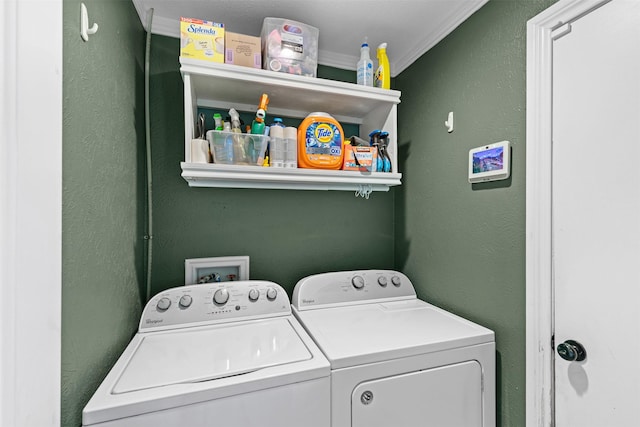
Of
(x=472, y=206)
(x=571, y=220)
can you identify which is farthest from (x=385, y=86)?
(x=571, y=220)

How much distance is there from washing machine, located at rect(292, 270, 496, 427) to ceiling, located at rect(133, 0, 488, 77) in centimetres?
148

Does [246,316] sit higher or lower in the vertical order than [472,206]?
lower

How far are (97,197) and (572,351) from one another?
1.62m

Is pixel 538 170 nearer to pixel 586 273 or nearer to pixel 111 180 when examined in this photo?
pixel 586 273

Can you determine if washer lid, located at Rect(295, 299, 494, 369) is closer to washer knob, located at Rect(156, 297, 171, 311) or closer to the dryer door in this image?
the dryer door

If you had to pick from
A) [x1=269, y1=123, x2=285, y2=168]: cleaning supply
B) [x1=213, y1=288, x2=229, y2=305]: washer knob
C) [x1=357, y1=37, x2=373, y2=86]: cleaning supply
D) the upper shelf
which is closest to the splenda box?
the upper shelf

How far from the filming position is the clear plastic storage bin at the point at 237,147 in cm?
124

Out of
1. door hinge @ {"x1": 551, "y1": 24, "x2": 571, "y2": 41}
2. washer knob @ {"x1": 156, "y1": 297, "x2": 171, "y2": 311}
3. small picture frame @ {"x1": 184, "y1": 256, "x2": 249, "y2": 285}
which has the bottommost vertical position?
washer knob @ {"x1": 156, "y1": 297, "x2": 171, "y2": 311}

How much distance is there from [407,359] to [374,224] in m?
0.99

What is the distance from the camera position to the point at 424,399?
1.05 m

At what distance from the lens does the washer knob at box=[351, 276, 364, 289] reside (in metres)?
1.62

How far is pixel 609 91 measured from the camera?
2.86ft

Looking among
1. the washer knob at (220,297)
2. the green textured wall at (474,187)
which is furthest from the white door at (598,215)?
the washer knob at (220,297)

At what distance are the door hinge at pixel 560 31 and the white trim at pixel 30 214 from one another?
1.48 metres
